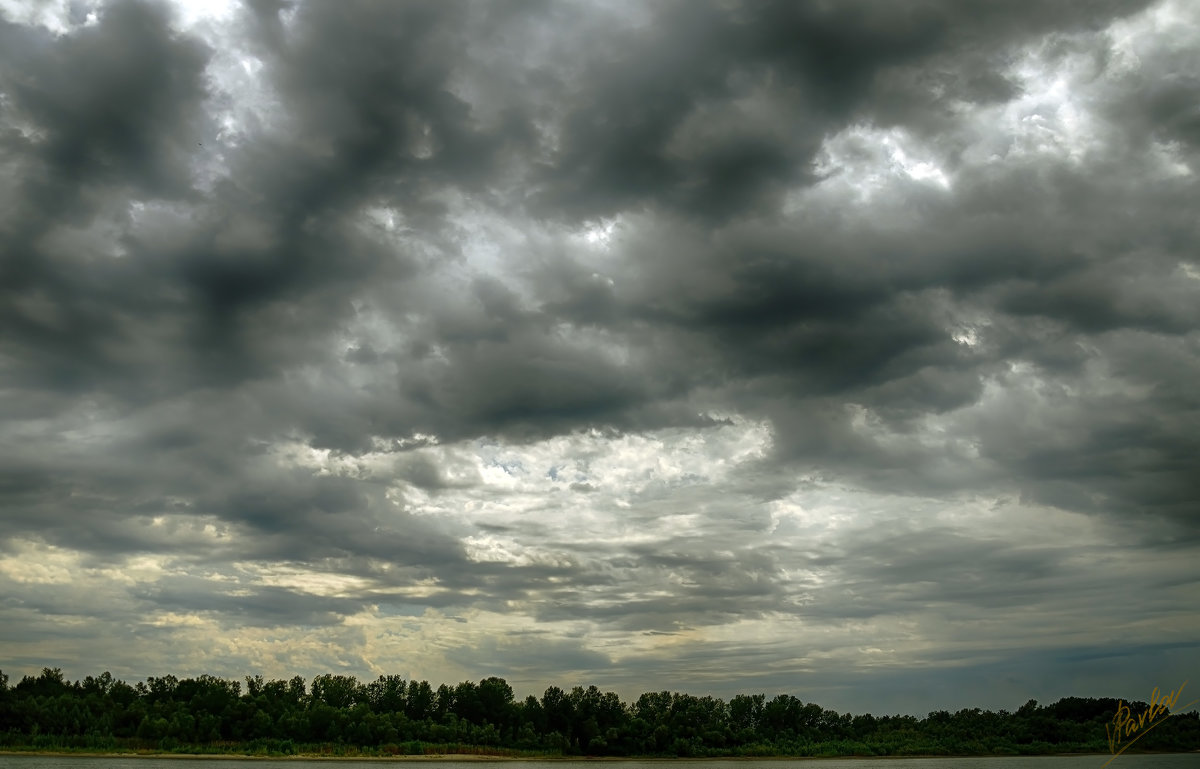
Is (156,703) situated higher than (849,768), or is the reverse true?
(156,703)

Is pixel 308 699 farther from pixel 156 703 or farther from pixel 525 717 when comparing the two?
pixel 525 717

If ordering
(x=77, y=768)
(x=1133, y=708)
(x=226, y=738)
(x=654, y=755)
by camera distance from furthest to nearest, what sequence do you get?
(x=654, y=755) < (x=226, y=738) < (x=77, y=768) < (x=1133, y=708)

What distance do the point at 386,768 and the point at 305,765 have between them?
1234cm

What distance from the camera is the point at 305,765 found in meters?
125

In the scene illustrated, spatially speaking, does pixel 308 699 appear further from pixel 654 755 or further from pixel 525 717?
pixel 654 755

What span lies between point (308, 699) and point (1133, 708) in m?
209

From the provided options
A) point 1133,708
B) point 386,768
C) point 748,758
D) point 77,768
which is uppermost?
point 1133,708

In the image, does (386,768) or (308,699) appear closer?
(386,768)

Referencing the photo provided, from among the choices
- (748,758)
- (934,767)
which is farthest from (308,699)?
(934,767)

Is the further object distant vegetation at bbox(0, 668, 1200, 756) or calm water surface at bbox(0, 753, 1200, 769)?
distant vegetation at bbox(0, 668, 1200, 756)

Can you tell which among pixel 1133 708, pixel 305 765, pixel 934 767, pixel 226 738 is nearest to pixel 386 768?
pixel 305 765

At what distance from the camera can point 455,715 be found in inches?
7692

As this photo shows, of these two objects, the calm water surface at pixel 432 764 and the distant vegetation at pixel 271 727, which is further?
the distant vegetation at pixel 271 727

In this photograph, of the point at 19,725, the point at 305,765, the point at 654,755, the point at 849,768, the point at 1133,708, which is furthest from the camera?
the point at 654,755
